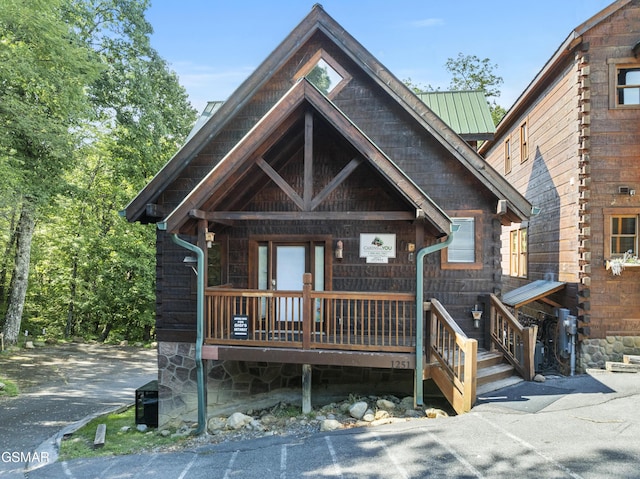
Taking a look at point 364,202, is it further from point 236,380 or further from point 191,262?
point 236,380

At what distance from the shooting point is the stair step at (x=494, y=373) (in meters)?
7.25

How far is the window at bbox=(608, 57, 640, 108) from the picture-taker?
9227mm

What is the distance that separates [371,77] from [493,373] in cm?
615

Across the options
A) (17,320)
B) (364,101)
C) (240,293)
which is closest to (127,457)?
(240,293)

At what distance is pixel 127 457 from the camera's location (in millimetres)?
6699

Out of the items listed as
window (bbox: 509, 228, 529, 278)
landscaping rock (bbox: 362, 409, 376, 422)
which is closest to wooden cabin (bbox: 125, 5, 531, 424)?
landscaping rock (bbox: 362, 409, 376, 422)

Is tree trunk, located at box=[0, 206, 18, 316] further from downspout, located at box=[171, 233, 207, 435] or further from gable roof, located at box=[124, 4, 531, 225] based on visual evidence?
downspout, located at box=[171, 233, 207, 435]

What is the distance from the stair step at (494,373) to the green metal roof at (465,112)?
549 cm

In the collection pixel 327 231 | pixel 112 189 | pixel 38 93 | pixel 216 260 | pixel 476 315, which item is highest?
pixel 38 93

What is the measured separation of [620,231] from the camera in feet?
30.6

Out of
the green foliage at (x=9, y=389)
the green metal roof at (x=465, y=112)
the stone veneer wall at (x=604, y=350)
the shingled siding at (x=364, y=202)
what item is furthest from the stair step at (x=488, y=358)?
the green foliage at (x=9, y=389)

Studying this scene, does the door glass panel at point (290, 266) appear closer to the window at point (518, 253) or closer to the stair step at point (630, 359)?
the stair step at point (630, 359)

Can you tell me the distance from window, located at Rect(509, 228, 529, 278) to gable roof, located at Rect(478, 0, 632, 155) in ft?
13.0

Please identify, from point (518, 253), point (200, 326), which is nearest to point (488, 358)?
point (200, 326)
